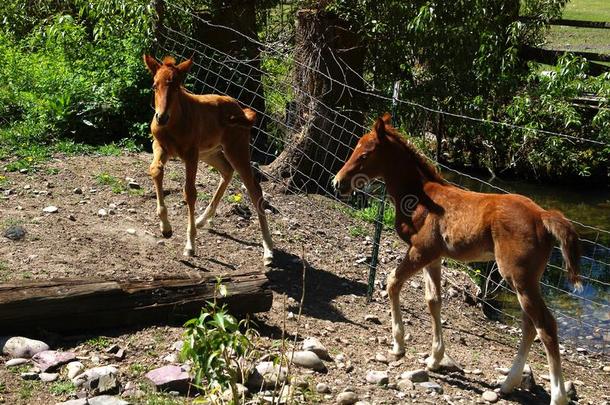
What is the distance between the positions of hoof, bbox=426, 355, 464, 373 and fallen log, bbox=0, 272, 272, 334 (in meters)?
1.29

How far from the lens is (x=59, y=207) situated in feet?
27.8

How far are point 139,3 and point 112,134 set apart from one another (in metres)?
1.89

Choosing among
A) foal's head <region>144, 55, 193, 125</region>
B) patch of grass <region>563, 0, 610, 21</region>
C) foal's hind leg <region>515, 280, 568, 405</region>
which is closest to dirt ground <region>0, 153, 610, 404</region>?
foal's hind leg <region>515, 280, 568, 405</region>

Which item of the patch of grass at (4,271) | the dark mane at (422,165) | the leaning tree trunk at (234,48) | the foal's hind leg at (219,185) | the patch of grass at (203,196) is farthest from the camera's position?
the leaning tree trunk at (234,48)

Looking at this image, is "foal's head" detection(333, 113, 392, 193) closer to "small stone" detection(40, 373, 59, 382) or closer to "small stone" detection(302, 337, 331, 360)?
"small stone" detection(302, 337, 331, 360)

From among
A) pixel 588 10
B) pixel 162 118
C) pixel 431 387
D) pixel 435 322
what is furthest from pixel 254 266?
pixel 588 10

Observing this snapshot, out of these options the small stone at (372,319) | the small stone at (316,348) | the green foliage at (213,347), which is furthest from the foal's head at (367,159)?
the green foliage at (213,347)

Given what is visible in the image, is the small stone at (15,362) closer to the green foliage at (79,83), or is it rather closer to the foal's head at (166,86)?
the foal's head at (166,86)

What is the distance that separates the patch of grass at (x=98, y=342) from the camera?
5.87 meters

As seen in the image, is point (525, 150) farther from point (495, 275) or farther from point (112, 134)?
point (112, 134)

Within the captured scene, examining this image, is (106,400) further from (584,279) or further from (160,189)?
(584,279)

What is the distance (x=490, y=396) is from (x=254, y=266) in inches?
108

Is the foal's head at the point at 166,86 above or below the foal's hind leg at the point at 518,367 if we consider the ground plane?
above

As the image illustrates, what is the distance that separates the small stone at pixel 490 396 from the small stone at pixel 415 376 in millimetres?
427
